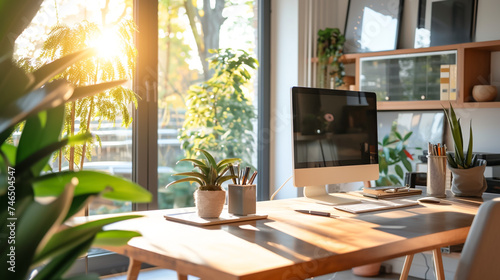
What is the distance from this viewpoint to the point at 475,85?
3936 millimetres

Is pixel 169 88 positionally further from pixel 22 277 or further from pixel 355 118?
pixel 22 277

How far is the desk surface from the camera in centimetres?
123

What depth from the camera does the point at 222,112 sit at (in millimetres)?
4426

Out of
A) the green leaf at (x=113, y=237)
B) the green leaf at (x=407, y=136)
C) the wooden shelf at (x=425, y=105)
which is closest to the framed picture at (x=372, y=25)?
the wooden shelf at (x=425, y=105)

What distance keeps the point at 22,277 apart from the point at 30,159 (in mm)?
93

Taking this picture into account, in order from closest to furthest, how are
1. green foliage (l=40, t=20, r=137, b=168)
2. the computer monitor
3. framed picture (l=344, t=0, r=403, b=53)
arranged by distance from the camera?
the computer monitor, green foliage (l=40, t=20, r=137, b=168), framed picture (l=344, t=0, r=403, b=53)

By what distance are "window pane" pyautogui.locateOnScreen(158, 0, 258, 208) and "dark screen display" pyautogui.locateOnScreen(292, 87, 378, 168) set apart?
1.70 metres

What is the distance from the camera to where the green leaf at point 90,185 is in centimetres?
47

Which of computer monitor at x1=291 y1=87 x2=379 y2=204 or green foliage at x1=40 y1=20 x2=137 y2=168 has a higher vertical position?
green foliage at x1=40 y1=20 x2=137 y2=168

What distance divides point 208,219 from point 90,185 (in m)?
1.34

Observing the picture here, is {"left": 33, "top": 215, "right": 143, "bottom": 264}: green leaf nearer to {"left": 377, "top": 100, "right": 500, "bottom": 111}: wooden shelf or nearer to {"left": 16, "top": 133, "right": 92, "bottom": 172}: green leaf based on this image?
{"left": 16, "top": 133, "right": 92, "bottom": 172}: green leaf

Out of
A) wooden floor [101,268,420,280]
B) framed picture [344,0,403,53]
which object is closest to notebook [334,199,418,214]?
wooden floor [101,268,420,280]

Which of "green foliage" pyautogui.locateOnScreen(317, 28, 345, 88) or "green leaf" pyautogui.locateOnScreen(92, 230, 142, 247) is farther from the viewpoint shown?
"green foliage" pyautogui.locateOnScreen(317, 28, 345, 88)

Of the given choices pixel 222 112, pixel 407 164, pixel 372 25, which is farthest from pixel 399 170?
pixel 222 112
